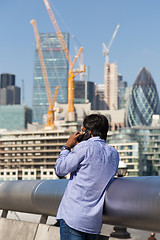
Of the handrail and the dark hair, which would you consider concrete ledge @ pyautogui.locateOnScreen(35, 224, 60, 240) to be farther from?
the dark hair

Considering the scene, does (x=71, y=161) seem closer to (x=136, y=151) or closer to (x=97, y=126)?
(x=97, y=126)

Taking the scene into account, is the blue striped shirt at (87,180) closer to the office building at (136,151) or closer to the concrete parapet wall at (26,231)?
the concrete parapet wall at (26,231)

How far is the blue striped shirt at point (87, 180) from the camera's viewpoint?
402cm

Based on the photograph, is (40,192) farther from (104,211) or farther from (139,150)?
(139,150)

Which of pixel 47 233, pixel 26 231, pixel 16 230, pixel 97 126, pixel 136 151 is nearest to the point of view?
pixel 97 126

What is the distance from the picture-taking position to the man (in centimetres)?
402

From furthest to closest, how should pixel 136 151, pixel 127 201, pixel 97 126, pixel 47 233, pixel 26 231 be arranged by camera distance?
pixel 136 151 < pixel 26 231 < pixel 47 233 < pixel 97 126 < pixel 127 201

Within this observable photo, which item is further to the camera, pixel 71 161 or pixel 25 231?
pixel 25 231

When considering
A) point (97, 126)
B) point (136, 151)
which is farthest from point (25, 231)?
point (136, 151)

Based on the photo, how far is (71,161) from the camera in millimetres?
4223

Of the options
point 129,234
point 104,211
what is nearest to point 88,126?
point 104,211

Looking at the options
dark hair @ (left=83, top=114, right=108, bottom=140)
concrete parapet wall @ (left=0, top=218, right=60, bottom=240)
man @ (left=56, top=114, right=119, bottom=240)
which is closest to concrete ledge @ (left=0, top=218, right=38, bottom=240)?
concrete parapet wall @ (left=0, top=218, right=60, bottom=240)

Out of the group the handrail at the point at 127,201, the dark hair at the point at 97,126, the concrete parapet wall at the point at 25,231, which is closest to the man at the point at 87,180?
the dark hair at the point at 97,126

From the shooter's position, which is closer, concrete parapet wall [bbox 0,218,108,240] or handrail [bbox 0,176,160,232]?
handrail [bbox 0,176,160,232]
